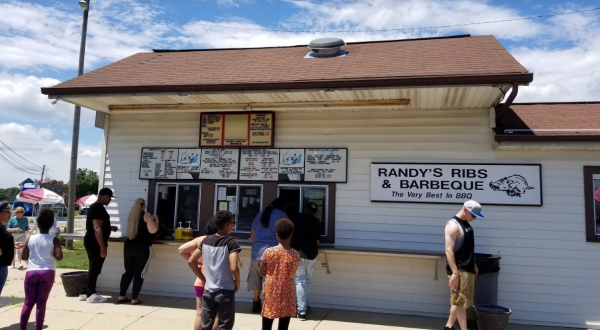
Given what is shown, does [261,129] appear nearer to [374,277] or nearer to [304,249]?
[304,249]

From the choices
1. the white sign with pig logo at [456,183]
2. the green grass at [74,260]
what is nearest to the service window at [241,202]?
Answer: the white sign with pig logo at [456,183]

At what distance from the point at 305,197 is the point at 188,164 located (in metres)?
2.18

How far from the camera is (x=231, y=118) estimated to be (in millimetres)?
7848

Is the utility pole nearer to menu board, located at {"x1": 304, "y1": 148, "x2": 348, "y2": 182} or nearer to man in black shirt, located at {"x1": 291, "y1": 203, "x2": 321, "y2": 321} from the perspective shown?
menu board, located at {"x1": 304, "y1": 148, "x2": 348, "y2": 182}

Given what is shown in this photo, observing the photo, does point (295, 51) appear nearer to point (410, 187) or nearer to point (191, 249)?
point (410, 187)

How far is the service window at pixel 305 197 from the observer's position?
735 centimetres

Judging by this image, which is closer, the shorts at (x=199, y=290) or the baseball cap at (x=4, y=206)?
the shorts at (x=199, y=290)

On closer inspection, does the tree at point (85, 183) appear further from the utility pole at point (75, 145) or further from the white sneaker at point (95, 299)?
the white sneaker at point (95, 299)

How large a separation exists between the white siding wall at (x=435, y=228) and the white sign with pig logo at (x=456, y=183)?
11cm

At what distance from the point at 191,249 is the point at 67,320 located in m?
2.92

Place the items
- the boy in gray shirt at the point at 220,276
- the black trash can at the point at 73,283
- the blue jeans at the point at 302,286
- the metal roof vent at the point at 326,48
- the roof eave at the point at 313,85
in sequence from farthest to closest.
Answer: the metal roof vent at the point at 326,48, the black trash can at the point at 73,283, the blue jeans at the point at 302,286, the roof eave at the point at 313,85, the boy in gray shirt at the point at 220,276

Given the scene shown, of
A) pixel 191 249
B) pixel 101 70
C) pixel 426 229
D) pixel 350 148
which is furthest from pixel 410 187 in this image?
pixel 101 70

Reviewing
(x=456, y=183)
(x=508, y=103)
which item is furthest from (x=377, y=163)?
(x=508, y=103)

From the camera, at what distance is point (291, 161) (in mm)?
7539
